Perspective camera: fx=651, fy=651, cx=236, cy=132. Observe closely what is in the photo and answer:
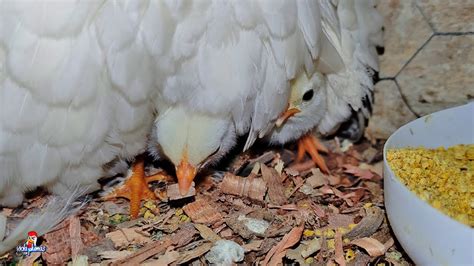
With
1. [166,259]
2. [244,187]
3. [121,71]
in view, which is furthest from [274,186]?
[121,71]

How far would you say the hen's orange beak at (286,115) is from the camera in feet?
6.37

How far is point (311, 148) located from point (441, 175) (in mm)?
607

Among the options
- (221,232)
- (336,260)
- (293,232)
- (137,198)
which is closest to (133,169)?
(137,198)

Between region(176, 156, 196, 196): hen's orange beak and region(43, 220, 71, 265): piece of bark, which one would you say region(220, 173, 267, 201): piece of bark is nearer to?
region(176, 156, 196, 196): hen's orange beak

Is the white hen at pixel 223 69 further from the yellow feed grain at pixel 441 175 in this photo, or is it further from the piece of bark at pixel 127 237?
the yellow feed grain at pixel 441 175

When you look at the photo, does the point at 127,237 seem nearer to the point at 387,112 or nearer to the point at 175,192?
the point at 175,192

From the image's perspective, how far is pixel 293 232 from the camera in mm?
1675

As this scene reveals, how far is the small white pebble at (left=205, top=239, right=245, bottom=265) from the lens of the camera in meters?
1.59

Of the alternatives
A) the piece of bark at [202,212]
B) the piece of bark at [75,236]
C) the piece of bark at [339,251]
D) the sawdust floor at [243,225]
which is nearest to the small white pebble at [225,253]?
the sawdust floor at [243,225]

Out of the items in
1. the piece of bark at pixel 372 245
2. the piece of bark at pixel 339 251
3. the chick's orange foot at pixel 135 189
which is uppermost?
the chick's orange foot at pixel 135 189

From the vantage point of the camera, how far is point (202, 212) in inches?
69.9

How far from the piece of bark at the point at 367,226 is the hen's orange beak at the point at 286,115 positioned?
1.30 feet

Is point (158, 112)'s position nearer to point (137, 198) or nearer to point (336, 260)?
point (137, 198)

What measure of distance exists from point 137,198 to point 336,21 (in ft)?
2.59
